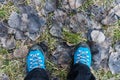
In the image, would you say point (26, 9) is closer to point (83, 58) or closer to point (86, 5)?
point (86, 5)

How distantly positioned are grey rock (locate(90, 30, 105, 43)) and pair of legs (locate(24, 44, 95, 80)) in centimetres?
10

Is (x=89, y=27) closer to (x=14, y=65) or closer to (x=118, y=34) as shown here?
(x=118, y=34)

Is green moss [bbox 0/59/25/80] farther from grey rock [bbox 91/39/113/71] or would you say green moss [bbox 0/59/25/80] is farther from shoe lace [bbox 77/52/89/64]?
grey rock [bbox 91/39/113/71]

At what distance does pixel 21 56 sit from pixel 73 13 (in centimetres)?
59

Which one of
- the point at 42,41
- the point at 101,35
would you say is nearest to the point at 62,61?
the point at 42,41

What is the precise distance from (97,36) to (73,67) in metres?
0.35

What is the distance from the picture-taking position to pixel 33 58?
270 centimetres

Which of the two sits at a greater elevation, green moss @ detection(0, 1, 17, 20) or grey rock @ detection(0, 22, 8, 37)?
green moss @ detection(0, 1, 17, 20)


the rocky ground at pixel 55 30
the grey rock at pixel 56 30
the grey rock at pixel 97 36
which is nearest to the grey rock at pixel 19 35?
the rocky ground at pixel 55 30

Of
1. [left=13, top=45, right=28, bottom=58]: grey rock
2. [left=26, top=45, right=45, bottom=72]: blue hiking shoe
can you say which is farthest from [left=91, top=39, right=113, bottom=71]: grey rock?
[left=13, top=45, right=28, bottom=58]: grey rock

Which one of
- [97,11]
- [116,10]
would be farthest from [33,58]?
[116,10]

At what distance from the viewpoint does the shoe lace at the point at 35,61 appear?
8.75 feet

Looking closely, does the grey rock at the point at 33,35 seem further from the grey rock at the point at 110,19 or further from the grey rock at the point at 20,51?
the grey rock at the point at 110,19

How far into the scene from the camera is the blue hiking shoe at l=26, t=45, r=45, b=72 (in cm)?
267
